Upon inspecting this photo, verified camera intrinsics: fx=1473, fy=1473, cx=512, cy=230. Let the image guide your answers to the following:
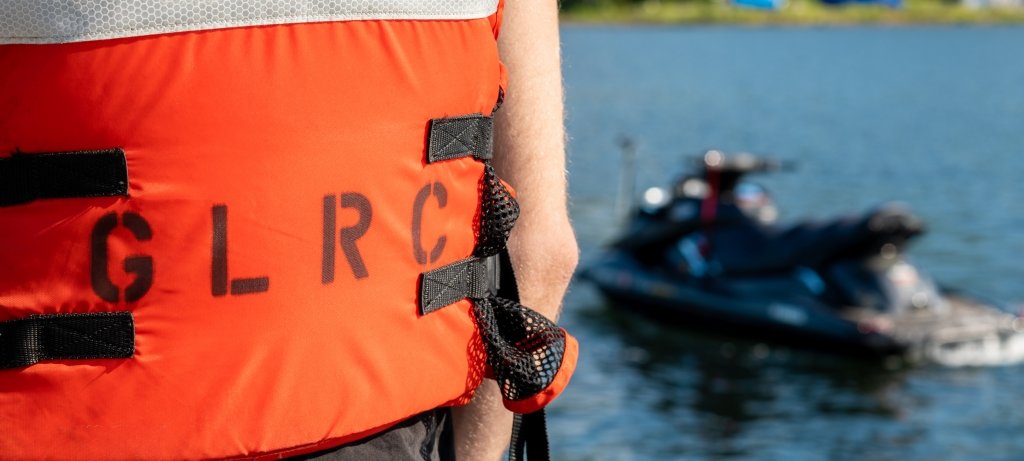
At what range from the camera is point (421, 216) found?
1774 millimetres

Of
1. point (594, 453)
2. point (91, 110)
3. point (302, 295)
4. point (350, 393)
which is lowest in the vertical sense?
point (594, 453)

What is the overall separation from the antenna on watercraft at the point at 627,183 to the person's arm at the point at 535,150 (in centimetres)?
1314

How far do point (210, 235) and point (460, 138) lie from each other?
36cm

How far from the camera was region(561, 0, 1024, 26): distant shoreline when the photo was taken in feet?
342

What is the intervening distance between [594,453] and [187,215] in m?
9.55

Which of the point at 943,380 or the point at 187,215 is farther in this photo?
the point at 943,380

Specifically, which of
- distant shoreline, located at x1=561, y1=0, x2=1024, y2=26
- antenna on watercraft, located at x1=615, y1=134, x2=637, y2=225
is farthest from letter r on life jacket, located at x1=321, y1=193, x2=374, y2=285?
distant shoreline, located at x1=561, y1=0, x2=1024, y2=26

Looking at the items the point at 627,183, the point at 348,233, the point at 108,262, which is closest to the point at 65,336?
the point at 108,262

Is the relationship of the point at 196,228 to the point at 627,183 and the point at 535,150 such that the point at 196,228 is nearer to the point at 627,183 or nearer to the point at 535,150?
the point at 535,150

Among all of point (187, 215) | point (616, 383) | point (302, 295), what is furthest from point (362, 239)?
point (616, 383)

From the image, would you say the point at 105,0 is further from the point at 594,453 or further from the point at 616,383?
the point at 616,383

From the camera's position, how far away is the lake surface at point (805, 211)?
→ 11336mm

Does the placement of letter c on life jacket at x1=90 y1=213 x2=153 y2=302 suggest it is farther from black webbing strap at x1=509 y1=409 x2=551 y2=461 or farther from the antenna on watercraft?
the antenna on watercraft

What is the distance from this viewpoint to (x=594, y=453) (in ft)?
36.0
